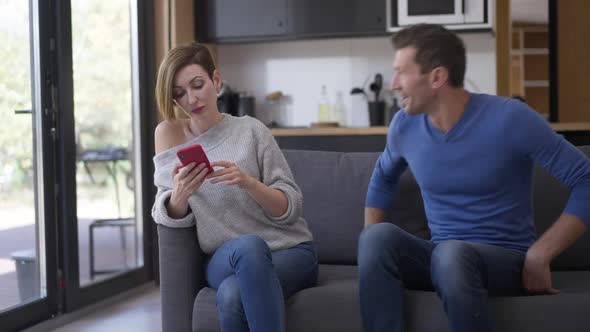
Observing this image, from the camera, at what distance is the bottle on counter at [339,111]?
5.62 meters

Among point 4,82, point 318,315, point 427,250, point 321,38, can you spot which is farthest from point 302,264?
point 321,38

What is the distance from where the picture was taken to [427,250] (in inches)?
88.5

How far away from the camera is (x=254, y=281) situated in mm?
2105

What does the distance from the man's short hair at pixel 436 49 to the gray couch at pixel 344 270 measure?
1.72 ft

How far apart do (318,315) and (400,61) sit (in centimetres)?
78

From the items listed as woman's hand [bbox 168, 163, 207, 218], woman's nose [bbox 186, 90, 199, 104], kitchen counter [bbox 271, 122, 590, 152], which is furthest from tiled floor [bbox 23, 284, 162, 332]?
woman's nose [bbox 186, 90, 199, 104]

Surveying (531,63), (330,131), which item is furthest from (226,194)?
(531,63)

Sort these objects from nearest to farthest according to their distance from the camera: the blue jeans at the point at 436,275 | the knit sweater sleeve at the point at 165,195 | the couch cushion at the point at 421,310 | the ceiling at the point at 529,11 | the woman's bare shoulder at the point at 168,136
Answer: the blue jeans at the point at 436,275 < the couch cushion at the point at 421,310 < the knit sweater sleeve at the point at 165,195 < the woman's bare shoulder at the point at 168,136 < the ceiling at the point at 529,11

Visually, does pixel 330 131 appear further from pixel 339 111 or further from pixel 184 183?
pixel 184 183

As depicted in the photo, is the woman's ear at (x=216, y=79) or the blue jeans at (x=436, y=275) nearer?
the blue jeans at (x=436, y=275)

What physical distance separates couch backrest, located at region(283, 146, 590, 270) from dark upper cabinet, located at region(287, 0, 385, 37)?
8.32ft

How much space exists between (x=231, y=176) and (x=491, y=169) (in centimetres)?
74

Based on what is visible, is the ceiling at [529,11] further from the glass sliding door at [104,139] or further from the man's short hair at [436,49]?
the man's short hair at [436,49]

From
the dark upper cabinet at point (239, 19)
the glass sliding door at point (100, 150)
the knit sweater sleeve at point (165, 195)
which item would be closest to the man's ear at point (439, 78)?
the knit sweater sleeve at point (165, 195)
